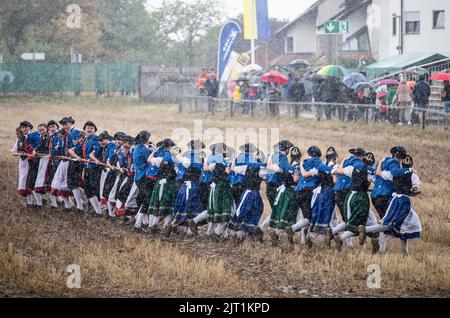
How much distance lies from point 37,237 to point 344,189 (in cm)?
555

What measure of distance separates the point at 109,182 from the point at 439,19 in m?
20.6

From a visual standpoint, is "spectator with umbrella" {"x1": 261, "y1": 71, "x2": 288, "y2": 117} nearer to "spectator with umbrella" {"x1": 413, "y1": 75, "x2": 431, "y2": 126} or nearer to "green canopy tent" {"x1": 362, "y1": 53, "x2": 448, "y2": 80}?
"green canopy tent" {"x1": 362, "y1": 53, "x2": 448, "y2": 80}

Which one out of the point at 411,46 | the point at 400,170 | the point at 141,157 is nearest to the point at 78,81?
the point at 411,46

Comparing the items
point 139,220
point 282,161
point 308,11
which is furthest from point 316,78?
point 308,11

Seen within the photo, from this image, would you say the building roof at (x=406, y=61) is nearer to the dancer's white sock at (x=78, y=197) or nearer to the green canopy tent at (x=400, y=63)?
the green canopy tent at (x=400, y=63)

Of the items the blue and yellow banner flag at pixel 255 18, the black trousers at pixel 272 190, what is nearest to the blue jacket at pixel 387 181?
the black trousers at pixel 272 190

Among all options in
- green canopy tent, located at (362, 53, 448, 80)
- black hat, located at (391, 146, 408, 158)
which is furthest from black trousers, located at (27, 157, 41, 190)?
green canopy tent, located at (362, 53, 448, 80)

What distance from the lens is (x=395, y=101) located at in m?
28.7

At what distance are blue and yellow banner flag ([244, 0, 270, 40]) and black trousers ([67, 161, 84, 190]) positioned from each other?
2198 centimetres

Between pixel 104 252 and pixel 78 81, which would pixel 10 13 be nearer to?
pixel 78 81

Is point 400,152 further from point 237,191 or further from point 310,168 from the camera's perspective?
point 237,191

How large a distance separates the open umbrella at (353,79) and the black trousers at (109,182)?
15.9 m

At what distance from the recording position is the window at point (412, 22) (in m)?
35.8

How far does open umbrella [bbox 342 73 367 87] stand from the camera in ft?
105
